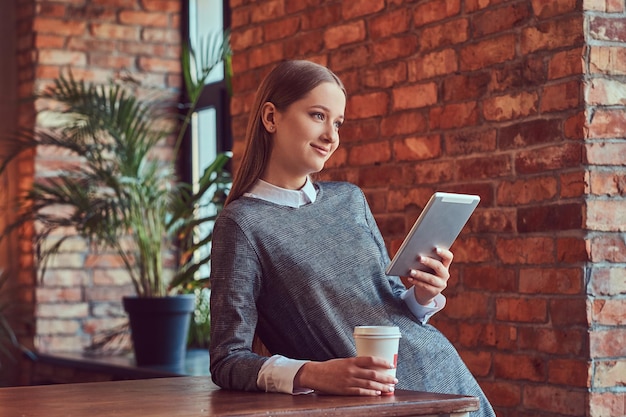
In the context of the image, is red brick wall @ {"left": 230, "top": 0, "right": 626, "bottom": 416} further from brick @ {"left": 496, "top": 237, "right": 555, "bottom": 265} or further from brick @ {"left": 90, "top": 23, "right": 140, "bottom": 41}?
brick @ {"left": 90, "top": 23, "right": 140, "bottom": 41}

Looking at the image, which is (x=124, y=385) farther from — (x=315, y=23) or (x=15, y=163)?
→ (x=15, y=163)

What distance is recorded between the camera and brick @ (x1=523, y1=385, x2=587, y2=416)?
8.36 feet

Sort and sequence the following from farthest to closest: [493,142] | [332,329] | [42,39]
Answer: [42,39] → [493,142] → [332,329]

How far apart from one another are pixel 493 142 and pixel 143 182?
1.99m

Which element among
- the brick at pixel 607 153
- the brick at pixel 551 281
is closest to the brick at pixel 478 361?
the brick at pixel 551 281

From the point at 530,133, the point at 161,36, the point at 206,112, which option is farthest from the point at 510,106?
the point at 161,36

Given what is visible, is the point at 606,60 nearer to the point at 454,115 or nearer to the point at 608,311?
the point at 454,115

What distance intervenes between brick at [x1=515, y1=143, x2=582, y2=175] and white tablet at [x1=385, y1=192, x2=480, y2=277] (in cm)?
77

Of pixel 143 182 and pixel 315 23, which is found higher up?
pixel 315 23

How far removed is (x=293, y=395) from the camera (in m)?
1.72

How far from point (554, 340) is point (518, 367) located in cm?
17

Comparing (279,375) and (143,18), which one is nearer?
(279,375)

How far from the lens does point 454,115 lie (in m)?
2.96

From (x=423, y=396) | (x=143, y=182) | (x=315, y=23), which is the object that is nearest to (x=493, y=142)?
(x=315, y=23)
